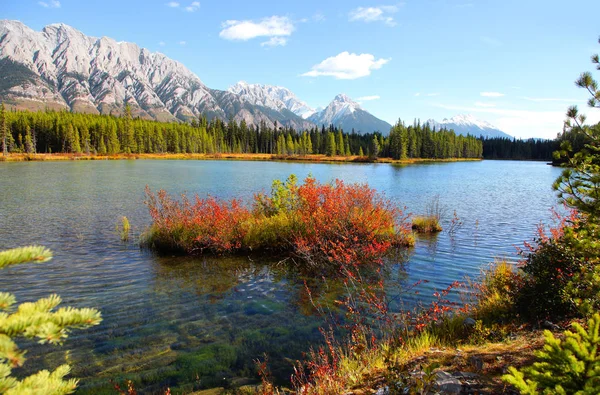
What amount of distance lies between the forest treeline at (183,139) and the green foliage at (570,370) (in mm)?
129496

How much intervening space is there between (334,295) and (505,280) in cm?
526

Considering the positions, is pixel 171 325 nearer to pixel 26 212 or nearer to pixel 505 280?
pixel 505 280

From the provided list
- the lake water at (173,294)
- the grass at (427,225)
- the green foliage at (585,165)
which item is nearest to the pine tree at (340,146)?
the lake water at (173,294)

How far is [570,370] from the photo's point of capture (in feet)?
10.3

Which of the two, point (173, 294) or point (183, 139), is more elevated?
point (183, 139)

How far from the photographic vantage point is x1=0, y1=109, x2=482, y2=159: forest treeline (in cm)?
11812

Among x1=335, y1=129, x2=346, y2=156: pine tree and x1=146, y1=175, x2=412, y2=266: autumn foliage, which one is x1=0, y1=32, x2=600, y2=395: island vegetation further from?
x1=335, y1=129, x2=346, y2=156: pine tree

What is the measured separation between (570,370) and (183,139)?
514ft

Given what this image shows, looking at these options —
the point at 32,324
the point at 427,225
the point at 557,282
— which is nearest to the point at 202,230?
the point at 557,282

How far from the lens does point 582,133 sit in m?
6.73

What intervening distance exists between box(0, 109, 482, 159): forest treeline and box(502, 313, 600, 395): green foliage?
129m

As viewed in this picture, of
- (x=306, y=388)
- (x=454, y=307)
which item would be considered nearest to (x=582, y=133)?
(x=454, y=307)

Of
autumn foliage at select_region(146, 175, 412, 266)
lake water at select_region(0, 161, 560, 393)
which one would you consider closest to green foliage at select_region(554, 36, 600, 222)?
lake water at select_region(0, 161, 560, 393)

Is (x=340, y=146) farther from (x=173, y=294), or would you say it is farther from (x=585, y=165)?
(x=585, y=165)
